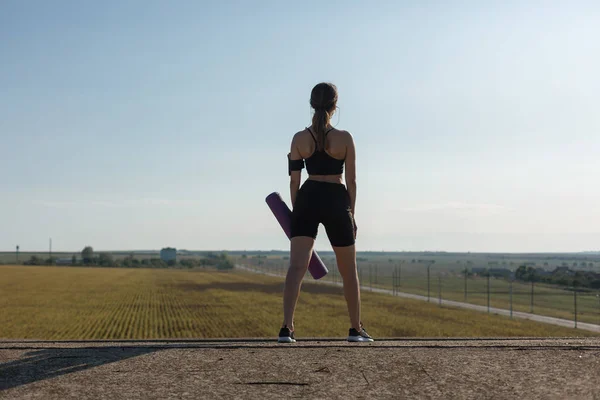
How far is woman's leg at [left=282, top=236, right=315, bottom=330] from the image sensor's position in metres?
5.89

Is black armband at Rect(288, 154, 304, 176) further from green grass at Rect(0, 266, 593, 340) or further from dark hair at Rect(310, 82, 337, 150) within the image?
green grass at Rect(0, 266, 593, 340)

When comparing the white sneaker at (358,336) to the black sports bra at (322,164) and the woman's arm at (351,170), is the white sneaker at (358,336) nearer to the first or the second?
the woman's arm at (351,170)

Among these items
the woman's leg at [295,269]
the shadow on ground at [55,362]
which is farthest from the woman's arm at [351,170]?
the shadow on ground at [55,362]

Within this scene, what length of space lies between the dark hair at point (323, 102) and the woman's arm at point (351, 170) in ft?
0.87

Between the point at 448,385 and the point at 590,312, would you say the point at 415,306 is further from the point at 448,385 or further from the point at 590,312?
the point at 448,385

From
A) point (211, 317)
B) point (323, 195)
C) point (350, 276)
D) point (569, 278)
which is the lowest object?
point (211, 317)

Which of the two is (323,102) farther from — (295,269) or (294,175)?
(295,269)

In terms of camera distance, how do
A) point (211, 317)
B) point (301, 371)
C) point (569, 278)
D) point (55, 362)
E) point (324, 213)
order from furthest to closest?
point (569, 278) < point (211, 317) < point (324, 213) < point (55, 362) < point (301, 371)

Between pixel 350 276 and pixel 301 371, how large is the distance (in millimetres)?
1765

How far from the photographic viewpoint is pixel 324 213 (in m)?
5.98

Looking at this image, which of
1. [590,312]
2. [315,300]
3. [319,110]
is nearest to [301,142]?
[319,110]

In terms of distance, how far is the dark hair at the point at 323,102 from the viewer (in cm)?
603

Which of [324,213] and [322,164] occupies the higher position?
[322,164]

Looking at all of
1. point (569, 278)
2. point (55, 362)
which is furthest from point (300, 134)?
point (569, 278)
